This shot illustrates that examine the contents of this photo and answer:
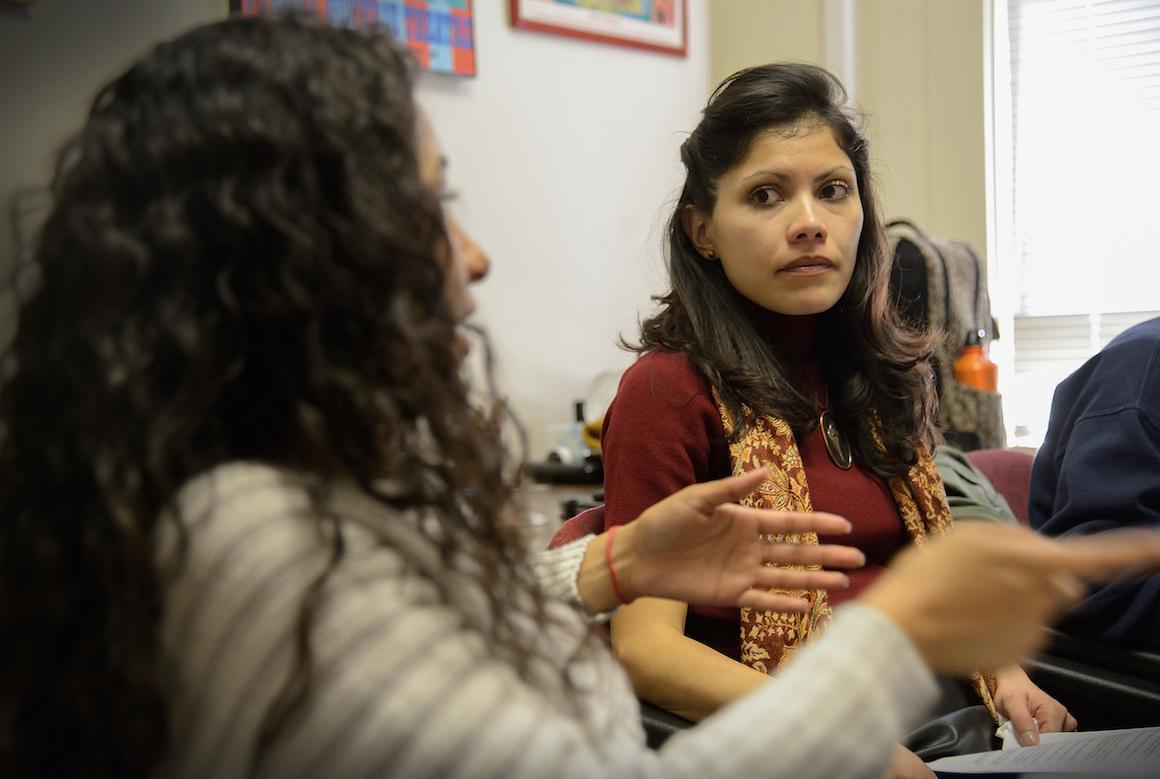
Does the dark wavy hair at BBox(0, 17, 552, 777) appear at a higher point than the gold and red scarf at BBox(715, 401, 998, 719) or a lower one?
higher

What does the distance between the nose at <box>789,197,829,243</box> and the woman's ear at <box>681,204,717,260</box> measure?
0.42 ft

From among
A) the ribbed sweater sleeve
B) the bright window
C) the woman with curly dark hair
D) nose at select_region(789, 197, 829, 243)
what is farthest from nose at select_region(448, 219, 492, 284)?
the bright window

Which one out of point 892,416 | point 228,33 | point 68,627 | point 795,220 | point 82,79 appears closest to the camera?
point 68,627

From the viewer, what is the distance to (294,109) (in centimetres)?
73

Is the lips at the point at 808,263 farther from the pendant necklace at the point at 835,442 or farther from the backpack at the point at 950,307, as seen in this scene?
the backpack at the point at 950,307

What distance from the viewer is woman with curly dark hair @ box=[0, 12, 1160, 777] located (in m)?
0.61

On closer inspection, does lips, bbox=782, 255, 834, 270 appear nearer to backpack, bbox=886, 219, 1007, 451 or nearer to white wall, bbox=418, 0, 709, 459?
backpack, bbox=886, 219, 1007, 451

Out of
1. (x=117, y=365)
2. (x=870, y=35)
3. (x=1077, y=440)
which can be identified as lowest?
(x=1077, y=440)

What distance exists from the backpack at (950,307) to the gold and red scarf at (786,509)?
31.8 inches

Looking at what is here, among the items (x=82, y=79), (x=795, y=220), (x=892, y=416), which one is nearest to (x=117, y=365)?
(x=795, y=220)

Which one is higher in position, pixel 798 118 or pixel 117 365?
pixel 798 118

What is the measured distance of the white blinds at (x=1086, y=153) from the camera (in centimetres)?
329

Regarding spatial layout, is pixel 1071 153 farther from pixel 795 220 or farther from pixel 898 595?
pixel 898 595

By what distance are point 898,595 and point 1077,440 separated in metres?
1.04
